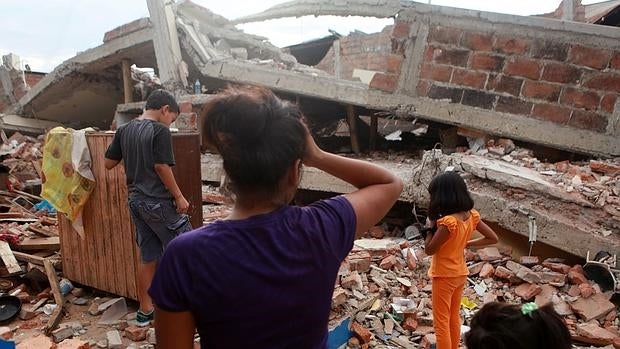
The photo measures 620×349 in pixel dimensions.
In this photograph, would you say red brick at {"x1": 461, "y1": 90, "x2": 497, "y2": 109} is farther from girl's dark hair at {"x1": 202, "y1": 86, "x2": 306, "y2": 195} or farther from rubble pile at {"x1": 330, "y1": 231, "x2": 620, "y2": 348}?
girl's dark hair at {"x1": 202, "y1": 86, "x2": 306, "y2": 195}

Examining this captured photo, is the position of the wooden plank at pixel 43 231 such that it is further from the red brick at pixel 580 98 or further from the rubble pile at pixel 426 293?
the red brick at pixel 580 98

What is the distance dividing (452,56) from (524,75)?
87 centimetres

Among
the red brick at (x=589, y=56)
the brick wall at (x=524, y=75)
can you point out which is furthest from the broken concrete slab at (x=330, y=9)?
the red brick at (x=589, y=56)

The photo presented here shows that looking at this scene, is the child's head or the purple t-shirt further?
the child's head

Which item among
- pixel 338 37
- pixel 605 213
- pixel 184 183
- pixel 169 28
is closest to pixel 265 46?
pixel 169 28

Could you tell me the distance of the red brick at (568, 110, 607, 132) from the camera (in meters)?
4.58

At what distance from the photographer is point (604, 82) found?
4.51 metres

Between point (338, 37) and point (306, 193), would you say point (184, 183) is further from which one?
point (338, 37)

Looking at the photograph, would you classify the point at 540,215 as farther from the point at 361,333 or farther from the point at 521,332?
the point at 521,332

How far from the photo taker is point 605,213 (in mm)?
3699

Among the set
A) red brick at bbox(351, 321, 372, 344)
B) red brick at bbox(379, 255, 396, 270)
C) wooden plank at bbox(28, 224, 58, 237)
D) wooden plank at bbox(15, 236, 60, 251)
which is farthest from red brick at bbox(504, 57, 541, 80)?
wooden plank at bbox(28, 224, 58, 237)

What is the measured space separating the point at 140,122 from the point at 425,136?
20.1ft

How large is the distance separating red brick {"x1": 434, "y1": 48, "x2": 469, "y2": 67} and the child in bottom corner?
9.90 feet

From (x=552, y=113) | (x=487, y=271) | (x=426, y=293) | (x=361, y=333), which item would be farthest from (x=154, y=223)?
(x=552, y=113)
